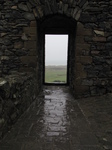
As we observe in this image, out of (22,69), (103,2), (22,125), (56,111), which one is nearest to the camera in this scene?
(22,125)

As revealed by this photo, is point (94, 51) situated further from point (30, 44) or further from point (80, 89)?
point (30, 44)

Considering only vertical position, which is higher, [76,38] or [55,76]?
[76,38]

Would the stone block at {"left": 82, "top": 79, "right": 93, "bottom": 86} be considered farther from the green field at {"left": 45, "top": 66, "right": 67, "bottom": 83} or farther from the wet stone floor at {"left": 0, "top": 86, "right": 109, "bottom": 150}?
the green field at {"left": 45, "top": 66, "right": 67, "bottom": 83}

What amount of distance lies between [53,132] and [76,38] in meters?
3.21

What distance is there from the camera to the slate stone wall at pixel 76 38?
448 centimetres

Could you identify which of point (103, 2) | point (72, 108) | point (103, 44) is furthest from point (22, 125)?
point (103, 2)

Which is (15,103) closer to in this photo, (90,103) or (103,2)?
(90,103)

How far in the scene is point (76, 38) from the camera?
463cm

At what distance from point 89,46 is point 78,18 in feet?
3.13

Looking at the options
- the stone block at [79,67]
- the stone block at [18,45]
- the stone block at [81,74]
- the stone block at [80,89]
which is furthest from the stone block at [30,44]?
the stone block at [80,89]

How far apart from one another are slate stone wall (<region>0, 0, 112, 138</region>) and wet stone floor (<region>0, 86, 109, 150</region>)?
152 centimetres

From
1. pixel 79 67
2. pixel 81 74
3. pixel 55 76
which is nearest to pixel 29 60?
pixel 79 67

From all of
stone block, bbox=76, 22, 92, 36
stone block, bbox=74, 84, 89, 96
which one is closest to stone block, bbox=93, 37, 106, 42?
stone block, bbox=76, 22, 92, 36

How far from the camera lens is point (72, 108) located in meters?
3.66
